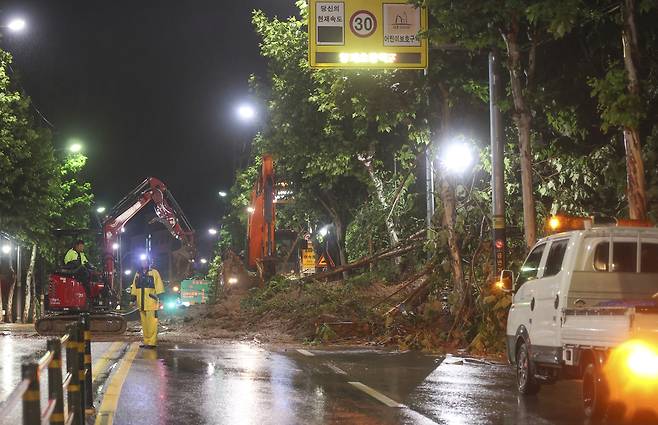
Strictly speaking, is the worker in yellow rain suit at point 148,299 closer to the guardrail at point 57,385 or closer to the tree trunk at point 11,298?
the guardrail at point 57,385

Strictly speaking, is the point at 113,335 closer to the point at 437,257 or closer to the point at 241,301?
the point at 241,301

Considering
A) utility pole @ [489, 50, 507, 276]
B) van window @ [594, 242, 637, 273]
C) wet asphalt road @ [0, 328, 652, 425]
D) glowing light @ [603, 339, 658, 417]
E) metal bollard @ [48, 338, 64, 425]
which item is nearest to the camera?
metal bollard @ [48, 338, 64, 425]

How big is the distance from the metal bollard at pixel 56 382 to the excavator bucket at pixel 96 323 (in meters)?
16.3

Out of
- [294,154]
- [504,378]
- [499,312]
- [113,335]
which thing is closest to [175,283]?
[294,154]

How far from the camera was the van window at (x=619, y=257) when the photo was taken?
10570 millimetres

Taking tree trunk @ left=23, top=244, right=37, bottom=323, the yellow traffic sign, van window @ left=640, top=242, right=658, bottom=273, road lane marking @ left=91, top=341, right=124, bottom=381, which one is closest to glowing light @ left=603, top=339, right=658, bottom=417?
van window @ left=640, top=242, right=658, bottom=273

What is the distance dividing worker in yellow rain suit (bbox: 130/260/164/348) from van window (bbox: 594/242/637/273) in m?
10.1

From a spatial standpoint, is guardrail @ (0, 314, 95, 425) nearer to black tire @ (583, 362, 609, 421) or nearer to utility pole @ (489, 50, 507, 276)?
black tire @ (583, 362, 609, 421)

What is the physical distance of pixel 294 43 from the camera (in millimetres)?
33250

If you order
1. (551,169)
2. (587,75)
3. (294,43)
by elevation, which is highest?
(294,43)

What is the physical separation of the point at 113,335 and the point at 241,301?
624 cm

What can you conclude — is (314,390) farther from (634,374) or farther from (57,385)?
(57,385)

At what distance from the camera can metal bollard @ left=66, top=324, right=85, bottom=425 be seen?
764cm

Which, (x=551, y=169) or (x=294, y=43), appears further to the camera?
(x=294, y=43)
